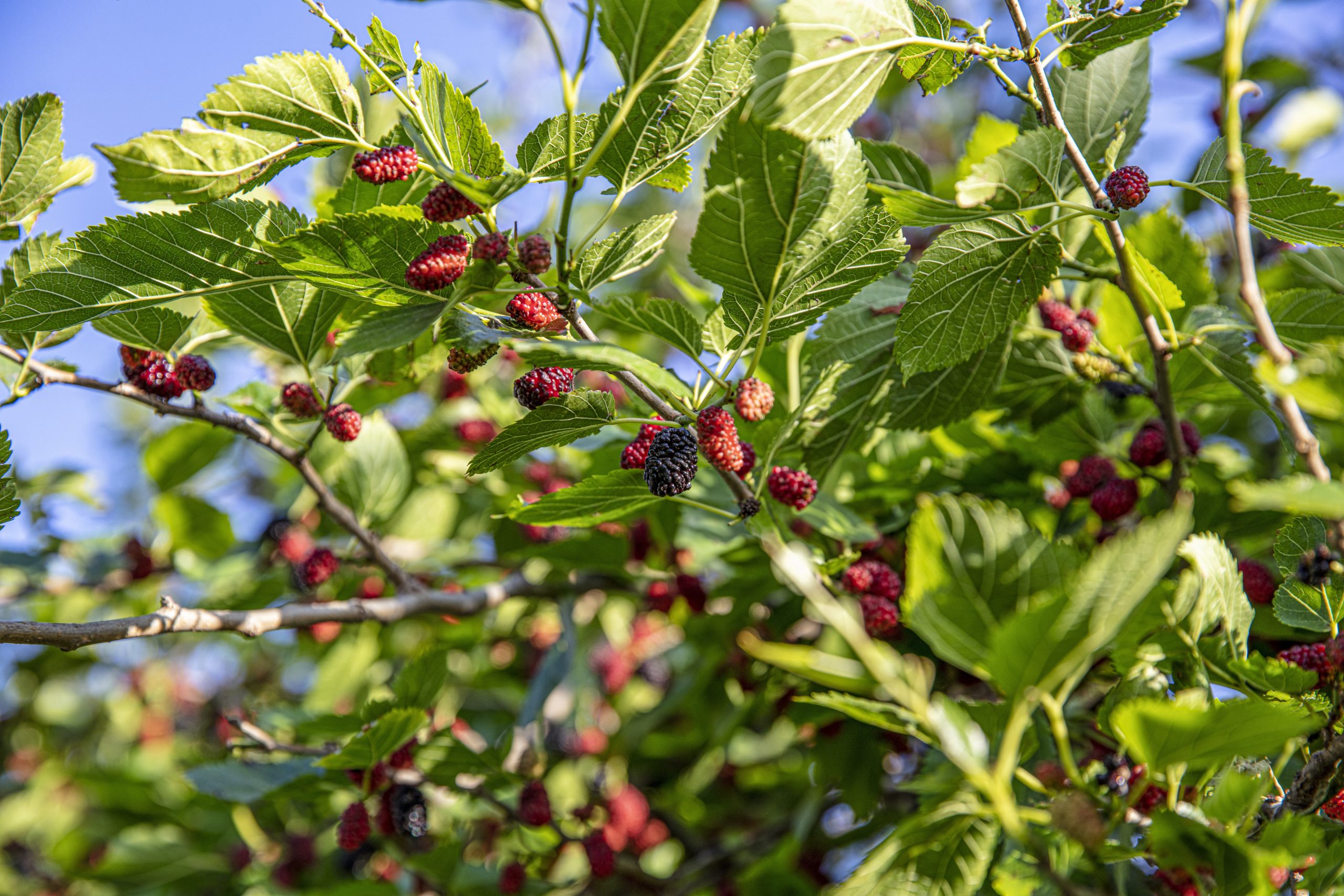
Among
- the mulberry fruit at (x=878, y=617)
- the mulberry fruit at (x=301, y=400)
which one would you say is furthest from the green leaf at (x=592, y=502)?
the mulberry fruit at (x=301, y=400)

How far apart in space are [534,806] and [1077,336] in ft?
3.89

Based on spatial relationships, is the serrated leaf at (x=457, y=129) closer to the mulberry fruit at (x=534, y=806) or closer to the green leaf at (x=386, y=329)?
the green leaf at (x=386, y=329)

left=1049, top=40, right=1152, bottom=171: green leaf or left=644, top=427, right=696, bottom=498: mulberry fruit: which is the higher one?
left=1049, top=40, right=1152, bottom=171: green leaf

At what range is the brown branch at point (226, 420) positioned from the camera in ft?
3.75

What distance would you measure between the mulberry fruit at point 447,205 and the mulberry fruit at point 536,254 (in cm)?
5

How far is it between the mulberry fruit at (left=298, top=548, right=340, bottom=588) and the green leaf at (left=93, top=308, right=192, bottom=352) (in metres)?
0.52

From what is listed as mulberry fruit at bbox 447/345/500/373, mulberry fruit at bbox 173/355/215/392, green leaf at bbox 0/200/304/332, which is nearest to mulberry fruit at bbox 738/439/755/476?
mulberry fruit at bbox 447/345/500/373

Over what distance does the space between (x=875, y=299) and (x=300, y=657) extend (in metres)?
2.16

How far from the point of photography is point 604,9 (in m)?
0.73

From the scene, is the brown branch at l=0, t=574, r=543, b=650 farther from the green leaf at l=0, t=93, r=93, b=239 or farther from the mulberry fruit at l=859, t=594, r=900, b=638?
the mulberry fruit at l=859, t=594, r=900, b=638

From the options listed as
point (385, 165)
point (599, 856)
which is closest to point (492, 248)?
point (385, 165)

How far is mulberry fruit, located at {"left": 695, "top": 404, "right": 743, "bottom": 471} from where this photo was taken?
90cm

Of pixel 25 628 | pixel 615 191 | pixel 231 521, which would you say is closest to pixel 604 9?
pixel 615 191

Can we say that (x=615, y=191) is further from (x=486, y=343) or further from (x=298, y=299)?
(x=298, y=299)
